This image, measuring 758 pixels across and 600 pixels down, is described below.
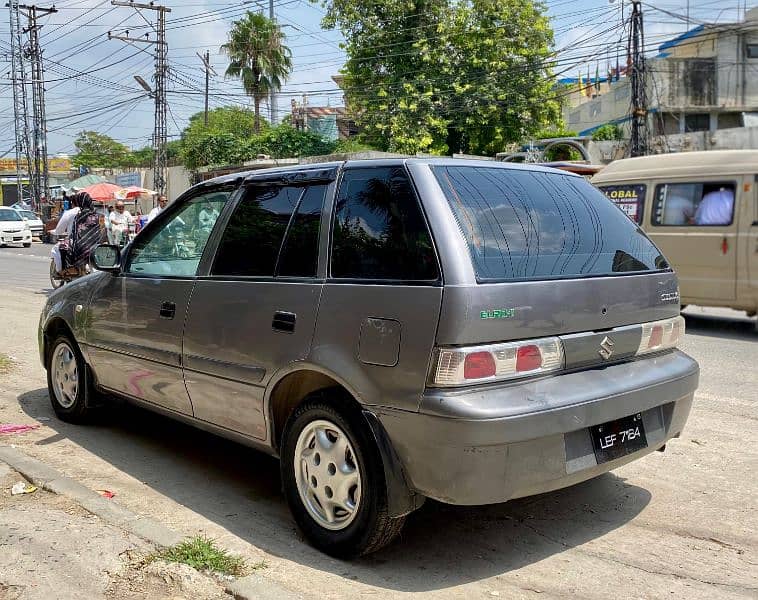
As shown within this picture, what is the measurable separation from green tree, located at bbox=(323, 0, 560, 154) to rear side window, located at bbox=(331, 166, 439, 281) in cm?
3049

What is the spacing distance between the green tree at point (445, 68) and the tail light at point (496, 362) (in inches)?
1221

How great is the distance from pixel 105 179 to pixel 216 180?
176 ft

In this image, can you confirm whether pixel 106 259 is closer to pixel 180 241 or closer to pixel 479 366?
pixel 180 241

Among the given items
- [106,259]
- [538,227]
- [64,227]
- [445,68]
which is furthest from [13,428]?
[445,68]

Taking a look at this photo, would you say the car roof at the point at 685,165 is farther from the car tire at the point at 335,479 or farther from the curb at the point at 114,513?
the curb at the point at 114,513

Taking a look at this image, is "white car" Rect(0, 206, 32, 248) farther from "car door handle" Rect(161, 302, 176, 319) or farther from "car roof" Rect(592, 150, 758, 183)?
"car door handle" Rect(161, 302, 176, 319)

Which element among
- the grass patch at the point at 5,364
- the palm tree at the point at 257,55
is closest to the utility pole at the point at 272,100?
the palm tree at the point at 257,55

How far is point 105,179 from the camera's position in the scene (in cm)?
5481

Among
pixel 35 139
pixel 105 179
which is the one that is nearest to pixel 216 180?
pixel 35 139

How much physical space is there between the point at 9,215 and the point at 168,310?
104 ft

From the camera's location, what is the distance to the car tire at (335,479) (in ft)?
10.8

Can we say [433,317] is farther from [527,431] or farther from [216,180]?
[216,180]

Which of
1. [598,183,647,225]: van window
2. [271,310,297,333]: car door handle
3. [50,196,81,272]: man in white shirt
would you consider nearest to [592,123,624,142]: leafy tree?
[598,183,647,225]: van window

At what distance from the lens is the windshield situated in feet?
106
